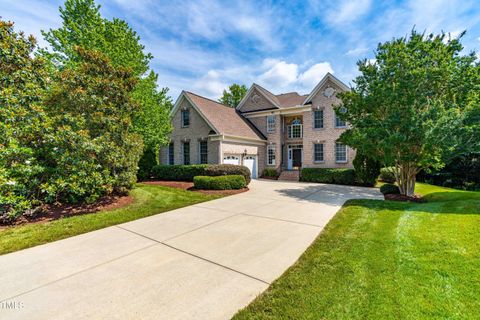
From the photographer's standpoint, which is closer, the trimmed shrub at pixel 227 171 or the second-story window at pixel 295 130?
the trimmed shrub at pixel 227 171

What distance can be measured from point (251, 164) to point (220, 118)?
5142 mm

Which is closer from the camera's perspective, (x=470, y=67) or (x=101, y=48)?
(x=470, y=67)

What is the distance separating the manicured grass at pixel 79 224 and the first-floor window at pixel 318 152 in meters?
13.3

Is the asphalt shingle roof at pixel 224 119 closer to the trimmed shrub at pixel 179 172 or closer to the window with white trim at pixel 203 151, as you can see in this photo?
the window with white trim at pixel 203 151

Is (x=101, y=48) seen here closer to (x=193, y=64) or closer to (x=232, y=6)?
(x=193, y=64)

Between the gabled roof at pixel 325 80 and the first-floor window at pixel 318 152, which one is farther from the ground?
the gabled roof at pixel 325 80

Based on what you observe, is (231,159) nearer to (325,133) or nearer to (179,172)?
(179,172)

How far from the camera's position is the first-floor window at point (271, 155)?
21375 millimetres

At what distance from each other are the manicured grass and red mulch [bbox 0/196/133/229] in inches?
18.4

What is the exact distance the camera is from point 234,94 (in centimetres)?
4078

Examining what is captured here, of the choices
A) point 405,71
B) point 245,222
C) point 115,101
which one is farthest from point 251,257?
point 405,71

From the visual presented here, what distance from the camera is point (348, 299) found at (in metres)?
2.79

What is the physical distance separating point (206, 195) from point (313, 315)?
873cm

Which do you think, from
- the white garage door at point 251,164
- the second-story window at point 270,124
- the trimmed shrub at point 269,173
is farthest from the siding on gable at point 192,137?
the second-story window at point 270,124
